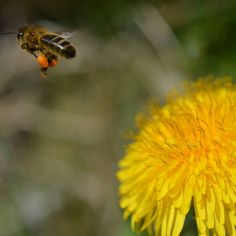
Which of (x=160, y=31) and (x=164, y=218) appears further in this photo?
(x=160, y=31)

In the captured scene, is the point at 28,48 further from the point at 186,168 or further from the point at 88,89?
the point at 88,89

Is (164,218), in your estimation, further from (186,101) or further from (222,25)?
(222,25)

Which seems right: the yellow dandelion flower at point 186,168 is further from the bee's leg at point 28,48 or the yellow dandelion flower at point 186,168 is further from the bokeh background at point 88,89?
the bokeh background at point 88,89

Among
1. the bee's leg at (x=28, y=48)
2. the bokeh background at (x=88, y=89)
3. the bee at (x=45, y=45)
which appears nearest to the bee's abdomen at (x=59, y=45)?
the bee at (x=45, y=45)

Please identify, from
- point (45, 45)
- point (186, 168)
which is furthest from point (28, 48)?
point (186, 168)

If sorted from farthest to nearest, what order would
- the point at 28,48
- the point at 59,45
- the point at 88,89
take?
the point at 88,89, the point at 28,48, the point at 59,45

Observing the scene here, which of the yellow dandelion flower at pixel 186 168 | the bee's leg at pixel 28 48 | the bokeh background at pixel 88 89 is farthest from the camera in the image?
the bokeh background at pixel 88 89

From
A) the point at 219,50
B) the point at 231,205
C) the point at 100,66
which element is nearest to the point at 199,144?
the point at 231,205
